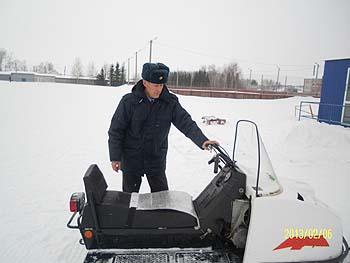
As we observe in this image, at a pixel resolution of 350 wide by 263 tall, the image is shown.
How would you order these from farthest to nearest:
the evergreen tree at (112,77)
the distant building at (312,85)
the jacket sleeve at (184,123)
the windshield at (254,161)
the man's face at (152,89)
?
the evergreen tree at (112,77), the distant building at (312,85), the jacket sleeve at (184,123), the man's face at (152,89), the windshield at (254,161)

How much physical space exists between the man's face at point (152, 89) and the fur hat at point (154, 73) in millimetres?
51

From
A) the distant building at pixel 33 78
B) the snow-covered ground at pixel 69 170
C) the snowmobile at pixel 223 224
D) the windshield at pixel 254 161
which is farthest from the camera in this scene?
the distant building at pixel 33 78

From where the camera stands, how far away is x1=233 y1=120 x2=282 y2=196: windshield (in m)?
2.26

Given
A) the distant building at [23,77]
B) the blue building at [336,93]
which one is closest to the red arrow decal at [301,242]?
the blue building at [336,93]

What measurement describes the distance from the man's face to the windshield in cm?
86

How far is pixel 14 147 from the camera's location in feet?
25.3

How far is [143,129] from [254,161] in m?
1.12

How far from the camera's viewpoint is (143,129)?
2824mm

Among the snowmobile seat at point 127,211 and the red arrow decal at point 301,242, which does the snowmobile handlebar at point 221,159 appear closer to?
the snowmobile seat at point 127,211

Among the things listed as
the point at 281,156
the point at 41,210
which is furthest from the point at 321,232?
the point at 281,156

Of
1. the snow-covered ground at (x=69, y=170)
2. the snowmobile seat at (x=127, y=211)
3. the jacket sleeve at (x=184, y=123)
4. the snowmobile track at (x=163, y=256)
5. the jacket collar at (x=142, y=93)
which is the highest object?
the jacket collar at (x=142, y=93)

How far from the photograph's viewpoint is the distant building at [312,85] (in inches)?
1976

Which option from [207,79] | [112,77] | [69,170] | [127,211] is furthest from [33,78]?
[127,211]

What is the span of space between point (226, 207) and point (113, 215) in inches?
37.0
